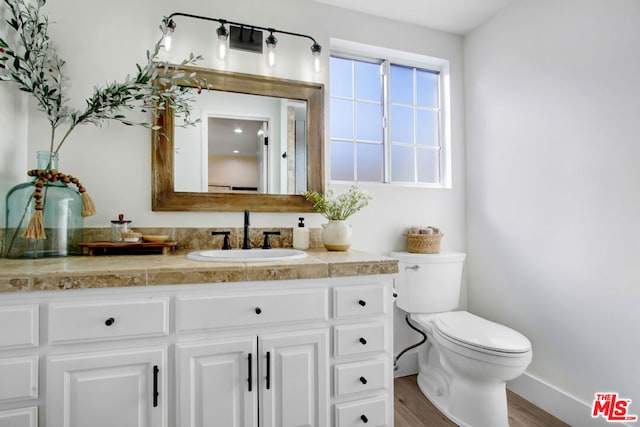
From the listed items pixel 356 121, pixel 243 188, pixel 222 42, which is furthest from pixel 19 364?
pixel 356 121

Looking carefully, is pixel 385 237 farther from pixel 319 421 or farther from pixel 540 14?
pixel 540 14

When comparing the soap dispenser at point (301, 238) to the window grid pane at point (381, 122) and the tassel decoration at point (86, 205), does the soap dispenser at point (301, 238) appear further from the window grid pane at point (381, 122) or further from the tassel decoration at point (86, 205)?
the tassel decoration at point (86, 205)

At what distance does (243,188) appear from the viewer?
172 centimetres

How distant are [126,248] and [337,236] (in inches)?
38.7

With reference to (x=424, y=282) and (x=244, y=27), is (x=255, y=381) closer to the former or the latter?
(x=424, y=282)

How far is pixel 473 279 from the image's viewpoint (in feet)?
7.13

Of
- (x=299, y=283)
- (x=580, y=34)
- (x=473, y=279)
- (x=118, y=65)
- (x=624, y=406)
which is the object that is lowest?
(x=624, y=406)

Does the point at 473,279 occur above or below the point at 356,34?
below

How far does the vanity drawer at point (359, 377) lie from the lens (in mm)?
1216

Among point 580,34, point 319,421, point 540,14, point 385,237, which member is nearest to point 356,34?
point 540,14

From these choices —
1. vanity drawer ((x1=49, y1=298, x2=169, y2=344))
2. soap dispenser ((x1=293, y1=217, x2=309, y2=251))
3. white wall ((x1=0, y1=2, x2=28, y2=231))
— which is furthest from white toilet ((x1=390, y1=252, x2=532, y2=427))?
white wall ((x1=0, y1=2, x2=28, y2=231))

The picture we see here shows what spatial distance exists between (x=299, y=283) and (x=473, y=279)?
1545 millimetres

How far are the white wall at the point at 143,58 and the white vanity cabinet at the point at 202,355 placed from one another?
674mm

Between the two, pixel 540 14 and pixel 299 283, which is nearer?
pixel 299 283
